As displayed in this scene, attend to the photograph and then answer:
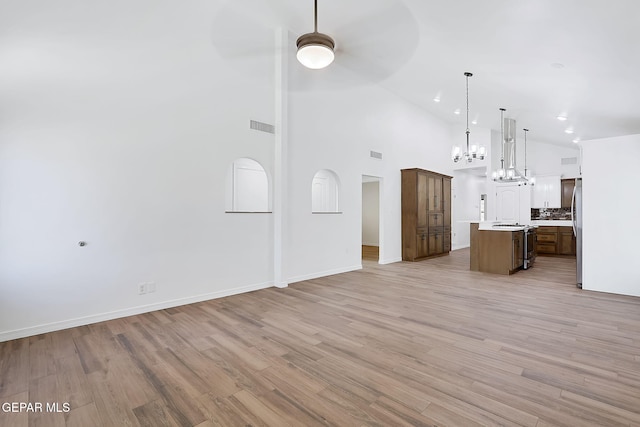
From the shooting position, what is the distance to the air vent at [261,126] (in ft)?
16.3

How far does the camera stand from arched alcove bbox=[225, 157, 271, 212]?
23.7 feet

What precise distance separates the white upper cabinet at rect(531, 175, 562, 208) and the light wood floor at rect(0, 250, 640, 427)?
6218 millimetres

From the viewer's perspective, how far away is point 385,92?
7723 mm

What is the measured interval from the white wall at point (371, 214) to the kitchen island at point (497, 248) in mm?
4717

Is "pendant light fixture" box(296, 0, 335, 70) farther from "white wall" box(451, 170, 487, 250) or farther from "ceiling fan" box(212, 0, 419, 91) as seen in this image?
"white wall" box(451, 170, 487, 250)

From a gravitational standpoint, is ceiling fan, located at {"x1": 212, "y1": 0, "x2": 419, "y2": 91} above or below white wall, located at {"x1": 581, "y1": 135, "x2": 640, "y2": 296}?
above

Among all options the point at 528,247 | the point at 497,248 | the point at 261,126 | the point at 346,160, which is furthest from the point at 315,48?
the point at 528,247

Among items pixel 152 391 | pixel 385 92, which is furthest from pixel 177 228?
pixel 385 92

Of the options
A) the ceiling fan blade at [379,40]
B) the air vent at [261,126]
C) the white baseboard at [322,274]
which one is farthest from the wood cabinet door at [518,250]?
the air vent at [261,126]

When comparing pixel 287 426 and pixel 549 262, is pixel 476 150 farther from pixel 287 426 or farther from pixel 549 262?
pixel 287 426

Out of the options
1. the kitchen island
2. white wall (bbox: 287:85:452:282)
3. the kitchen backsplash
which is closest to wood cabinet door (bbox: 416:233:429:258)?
white wall (bbox: 287:85:452:282)

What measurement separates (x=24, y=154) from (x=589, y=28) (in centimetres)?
602

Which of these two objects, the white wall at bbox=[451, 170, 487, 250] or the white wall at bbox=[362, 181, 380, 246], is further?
the white wall at bbox=[362, 181, 380, 246]

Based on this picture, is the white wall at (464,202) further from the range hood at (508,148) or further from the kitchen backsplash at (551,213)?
the range hood at (508,148)
